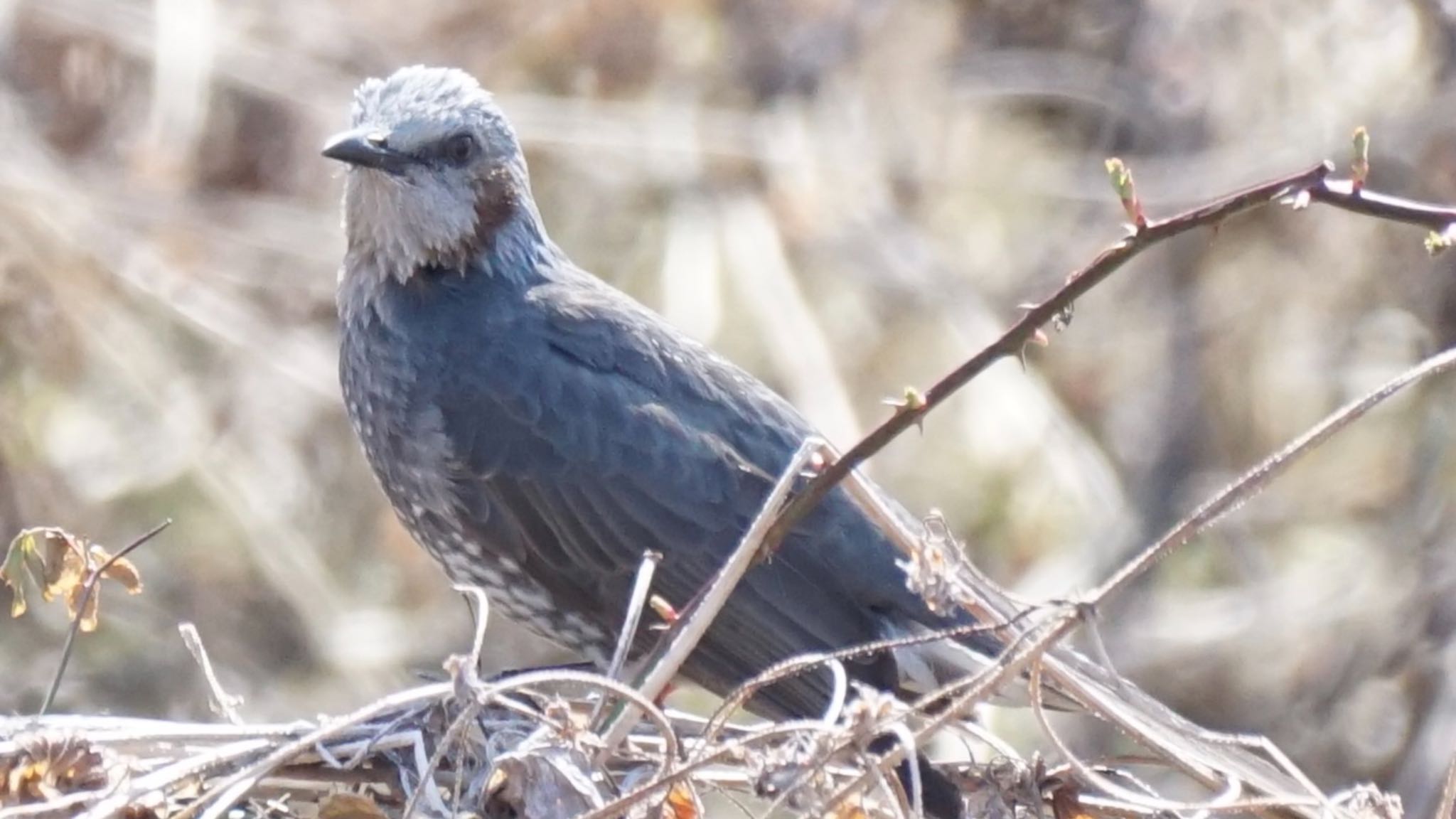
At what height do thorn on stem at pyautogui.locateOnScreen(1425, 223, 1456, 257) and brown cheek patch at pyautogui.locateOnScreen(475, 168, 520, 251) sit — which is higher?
brown cheek patch at pyautogui.locateOnScreen(475, 168, 520, 251)

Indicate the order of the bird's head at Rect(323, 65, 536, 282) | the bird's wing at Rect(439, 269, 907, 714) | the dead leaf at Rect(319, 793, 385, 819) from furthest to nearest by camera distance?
1. the bird's head at Rect(323, 65, 536, 282)
2. the bird's wing at Rect(439, 269, 907, 714)
3. the dead leaf at Rect(319, 793, 385, 819)

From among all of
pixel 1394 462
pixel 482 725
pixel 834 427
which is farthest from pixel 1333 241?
pixel 482 725

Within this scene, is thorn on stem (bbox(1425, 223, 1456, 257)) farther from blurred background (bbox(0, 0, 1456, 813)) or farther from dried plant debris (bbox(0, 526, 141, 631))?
blurred background (bbox(0, 0, 1456, 813))

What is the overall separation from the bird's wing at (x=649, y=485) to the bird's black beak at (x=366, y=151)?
49 centimetres

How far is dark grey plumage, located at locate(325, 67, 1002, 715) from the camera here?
5.15m

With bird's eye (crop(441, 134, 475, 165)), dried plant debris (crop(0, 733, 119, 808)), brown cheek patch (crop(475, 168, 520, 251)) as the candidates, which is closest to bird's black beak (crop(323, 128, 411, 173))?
bird's eye (crop(441, 134, 475, 165))

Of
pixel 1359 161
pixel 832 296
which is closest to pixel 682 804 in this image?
pixel 1359 161

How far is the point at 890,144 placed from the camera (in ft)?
31.2

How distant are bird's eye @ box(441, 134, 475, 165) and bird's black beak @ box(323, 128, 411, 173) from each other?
138 millimetres

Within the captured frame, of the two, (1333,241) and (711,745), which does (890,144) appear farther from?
(711,745)

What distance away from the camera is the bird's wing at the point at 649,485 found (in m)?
5.09

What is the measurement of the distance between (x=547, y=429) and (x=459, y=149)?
31.5 inches

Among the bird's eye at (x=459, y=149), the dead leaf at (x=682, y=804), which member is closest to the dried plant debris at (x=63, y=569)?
the dead leaf at (x=682, y=804)

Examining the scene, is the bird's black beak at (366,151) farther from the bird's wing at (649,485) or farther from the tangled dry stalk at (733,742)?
the tangled dry stalk at (733,742)
